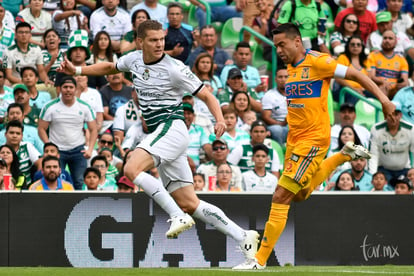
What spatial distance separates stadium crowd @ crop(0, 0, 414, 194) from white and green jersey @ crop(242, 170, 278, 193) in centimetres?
2

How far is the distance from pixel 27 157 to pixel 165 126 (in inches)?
204

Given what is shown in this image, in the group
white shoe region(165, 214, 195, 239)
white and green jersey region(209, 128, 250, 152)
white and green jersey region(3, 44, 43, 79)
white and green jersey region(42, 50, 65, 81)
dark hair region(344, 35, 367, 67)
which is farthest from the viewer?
dark hair region(344, 35, 367, 67)

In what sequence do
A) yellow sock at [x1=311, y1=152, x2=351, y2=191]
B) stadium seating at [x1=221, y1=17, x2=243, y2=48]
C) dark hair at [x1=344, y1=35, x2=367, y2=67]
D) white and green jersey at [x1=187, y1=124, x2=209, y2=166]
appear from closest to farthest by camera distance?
yellow sock at [x1=311, y1=152, x2=351, y2=191], white and green jersey at [x1=187, y1=124, x2=209, y2=166], dark hair at [x1=344, y1=35, x2=367, y2=67], stadium seating at [x1=221, y1=17, x2=243, y2=48]

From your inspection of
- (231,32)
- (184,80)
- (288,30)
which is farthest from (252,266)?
(231,32)

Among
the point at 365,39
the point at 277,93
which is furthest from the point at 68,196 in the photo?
the point at 365,39

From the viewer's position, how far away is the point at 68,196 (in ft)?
41.7

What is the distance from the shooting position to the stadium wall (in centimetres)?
1262

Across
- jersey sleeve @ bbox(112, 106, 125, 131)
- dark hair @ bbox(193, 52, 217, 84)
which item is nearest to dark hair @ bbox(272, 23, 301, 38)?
jersey sleeve @ bbox(112, 106, 125, 131)

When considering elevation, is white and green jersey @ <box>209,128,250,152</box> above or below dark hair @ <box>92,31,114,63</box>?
below

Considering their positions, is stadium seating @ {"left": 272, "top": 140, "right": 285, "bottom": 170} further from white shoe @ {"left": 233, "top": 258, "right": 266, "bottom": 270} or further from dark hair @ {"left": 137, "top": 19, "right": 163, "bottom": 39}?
dark hair @ {"left": 137, "top": 19, "right": 163, "bottom": 39}

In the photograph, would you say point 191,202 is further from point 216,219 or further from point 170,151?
point 170,151

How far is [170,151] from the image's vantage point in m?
10.1

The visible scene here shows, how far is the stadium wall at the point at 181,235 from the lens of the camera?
41.4 feet

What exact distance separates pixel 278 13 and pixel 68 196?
7244 millimetres
